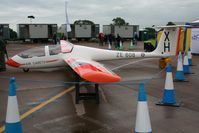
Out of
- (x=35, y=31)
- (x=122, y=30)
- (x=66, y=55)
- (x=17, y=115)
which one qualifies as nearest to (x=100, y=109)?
(x=17, y=115)

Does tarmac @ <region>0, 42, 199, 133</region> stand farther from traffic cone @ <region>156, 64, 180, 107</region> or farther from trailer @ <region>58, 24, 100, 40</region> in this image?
trailer @ <region>58, 24, 100, 40</region>

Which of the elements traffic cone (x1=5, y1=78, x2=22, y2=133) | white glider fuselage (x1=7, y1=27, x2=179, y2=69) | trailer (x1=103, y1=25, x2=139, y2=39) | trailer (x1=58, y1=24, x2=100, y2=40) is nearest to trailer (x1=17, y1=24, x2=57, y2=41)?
trailer (x1=58, y1=24, x2=100, y2=40)

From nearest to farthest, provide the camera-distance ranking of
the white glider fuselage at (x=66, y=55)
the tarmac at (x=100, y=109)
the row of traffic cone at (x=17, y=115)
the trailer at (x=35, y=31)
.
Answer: the row of traffic cone at (x=17, y=115) < the tarmac at (x=100, y=109) < the white glider fuselage at (x=66, y=55) < the trailer at (x=35, y=31)

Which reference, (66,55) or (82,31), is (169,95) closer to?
(66,55)

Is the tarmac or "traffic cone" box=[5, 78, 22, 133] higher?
"traffic cone" box=[5, 78, 22, 133]

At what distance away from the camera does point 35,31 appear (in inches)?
1778

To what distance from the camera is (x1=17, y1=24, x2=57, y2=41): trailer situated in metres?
44.7

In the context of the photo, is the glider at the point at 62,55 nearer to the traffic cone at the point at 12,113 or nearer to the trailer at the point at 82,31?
the traffic cone at the point at 12,113

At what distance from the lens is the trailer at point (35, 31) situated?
147ft

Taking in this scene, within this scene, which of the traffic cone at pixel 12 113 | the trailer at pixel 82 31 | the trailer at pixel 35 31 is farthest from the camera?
the trailer at pixel 82 31

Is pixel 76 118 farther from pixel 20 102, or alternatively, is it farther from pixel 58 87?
pixel 58 87

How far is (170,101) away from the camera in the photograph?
6977mm

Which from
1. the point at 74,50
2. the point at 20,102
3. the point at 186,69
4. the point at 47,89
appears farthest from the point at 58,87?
the point at 186,69

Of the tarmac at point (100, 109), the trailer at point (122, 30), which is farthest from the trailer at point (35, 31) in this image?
the tarmac at point (100, 109)
